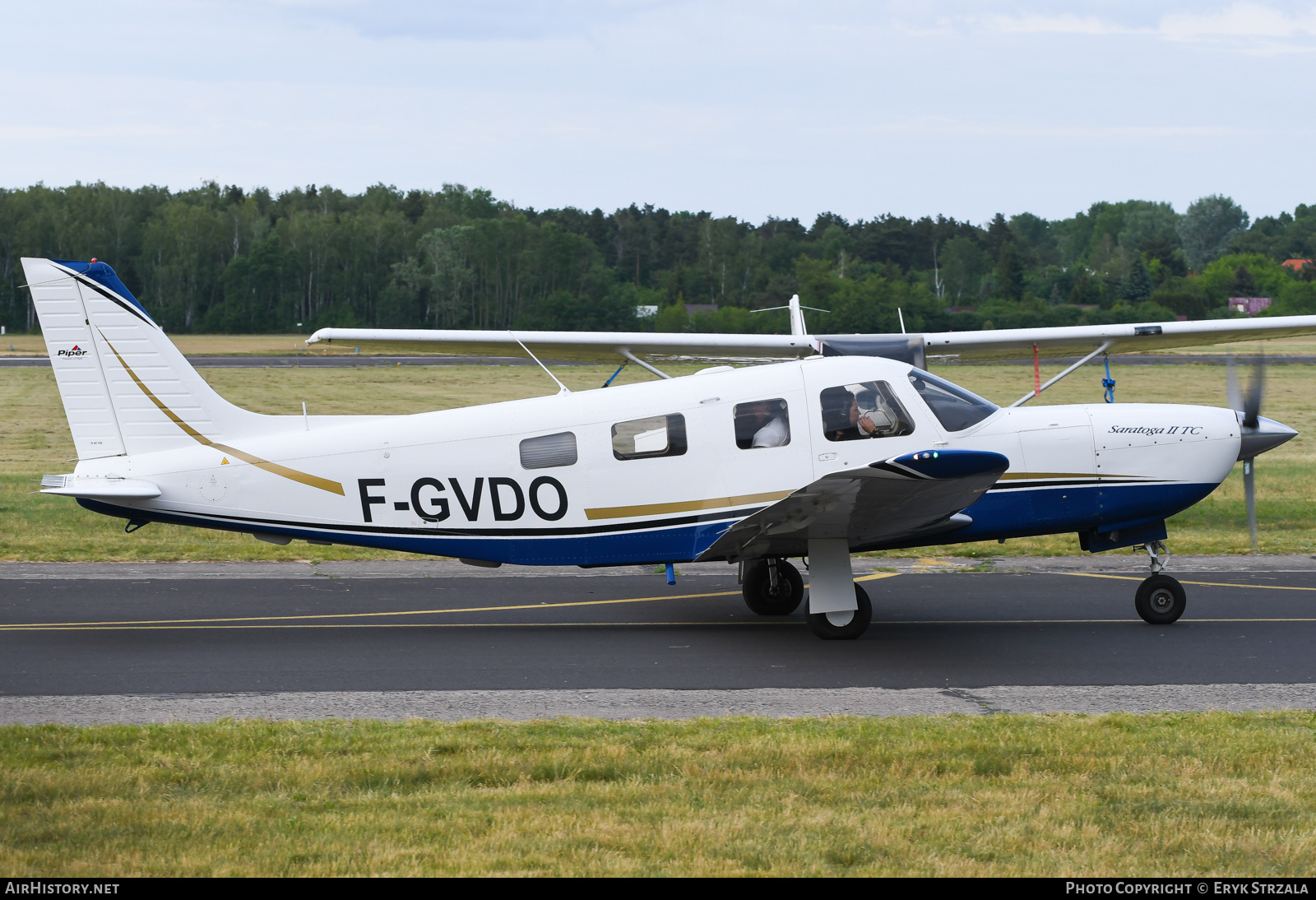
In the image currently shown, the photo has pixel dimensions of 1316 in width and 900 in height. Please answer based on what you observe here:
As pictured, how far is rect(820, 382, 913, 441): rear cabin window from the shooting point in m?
10.6

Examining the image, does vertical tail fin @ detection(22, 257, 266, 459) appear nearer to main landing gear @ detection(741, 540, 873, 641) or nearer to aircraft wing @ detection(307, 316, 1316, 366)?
aircraft wing @ detection(307, 316, 1316, 366)

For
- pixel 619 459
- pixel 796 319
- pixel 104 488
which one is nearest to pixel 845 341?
pixel 796 319

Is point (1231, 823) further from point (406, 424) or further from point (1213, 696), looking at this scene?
point (406, 424)

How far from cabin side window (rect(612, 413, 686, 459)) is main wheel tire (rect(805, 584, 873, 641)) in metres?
1.93

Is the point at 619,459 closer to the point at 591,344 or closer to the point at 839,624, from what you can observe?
the point at 839,624

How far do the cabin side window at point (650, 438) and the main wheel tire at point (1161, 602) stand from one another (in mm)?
4538

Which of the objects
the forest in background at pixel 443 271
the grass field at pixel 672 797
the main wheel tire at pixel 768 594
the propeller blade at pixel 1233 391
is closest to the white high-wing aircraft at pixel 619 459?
the propeller blade at pixel 1233 391

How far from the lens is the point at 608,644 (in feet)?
34.6

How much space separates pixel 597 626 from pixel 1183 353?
59.4 m

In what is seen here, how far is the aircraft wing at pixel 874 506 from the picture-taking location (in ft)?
29.4

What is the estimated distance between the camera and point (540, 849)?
5297 millimetres

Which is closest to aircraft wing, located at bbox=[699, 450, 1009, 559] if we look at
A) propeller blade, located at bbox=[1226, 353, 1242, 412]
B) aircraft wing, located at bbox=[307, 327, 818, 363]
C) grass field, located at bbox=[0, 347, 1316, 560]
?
propeller blade, located at bbox=[1226, 353, 1242, 412]

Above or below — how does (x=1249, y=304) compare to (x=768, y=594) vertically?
above

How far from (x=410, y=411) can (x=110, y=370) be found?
24.6 metres
